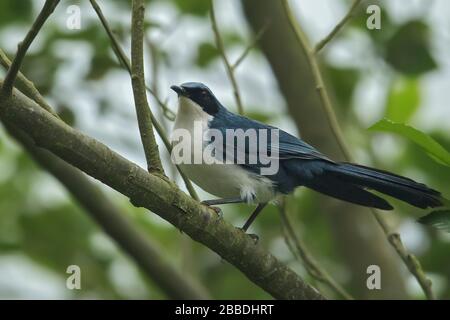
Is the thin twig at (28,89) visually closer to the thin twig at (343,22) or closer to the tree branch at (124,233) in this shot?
the tree branch at (124,233)

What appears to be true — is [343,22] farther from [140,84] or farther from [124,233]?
[124,233]

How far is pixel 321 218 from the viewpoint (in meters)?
7.27

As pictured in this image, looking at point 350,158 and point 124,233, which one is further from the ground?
point 350,158

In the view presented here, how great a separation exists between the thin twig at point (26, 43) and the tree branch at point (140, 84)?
607mm

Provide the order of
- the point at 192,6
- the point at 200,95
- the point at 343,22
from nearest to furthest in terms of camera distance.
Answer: the point at 343,22
the point at 200,95
the point at 192,6

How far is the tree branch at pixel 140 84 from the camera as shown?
4.08 m

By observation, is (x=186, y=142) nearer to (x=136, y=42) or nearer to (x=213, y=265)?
(x=136, y=42)

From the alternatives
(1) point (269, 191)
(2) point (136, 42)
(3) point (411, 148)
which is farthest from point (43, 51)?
(3) point (411, 148)

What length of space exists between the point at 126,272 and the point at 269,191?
7.06 feet

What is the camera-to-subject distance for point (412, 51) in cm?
630

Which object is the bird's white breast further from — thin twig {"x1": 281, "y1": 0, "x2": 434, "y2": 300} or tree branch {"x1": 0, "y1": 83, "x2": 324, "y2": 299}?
tree branch {"x1": 0, "y1": 83, "x2": 324, "y2": 299}

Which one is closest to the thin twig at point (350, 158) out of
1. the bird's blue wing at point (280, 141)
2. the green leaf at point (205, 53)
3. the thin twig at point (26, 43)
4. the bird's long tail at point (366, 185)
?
the bird's long tail at point (366, 185)

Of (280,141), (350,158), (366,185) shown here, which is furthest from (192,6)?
(366,185)

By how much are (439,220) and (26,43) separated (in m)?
1.89
